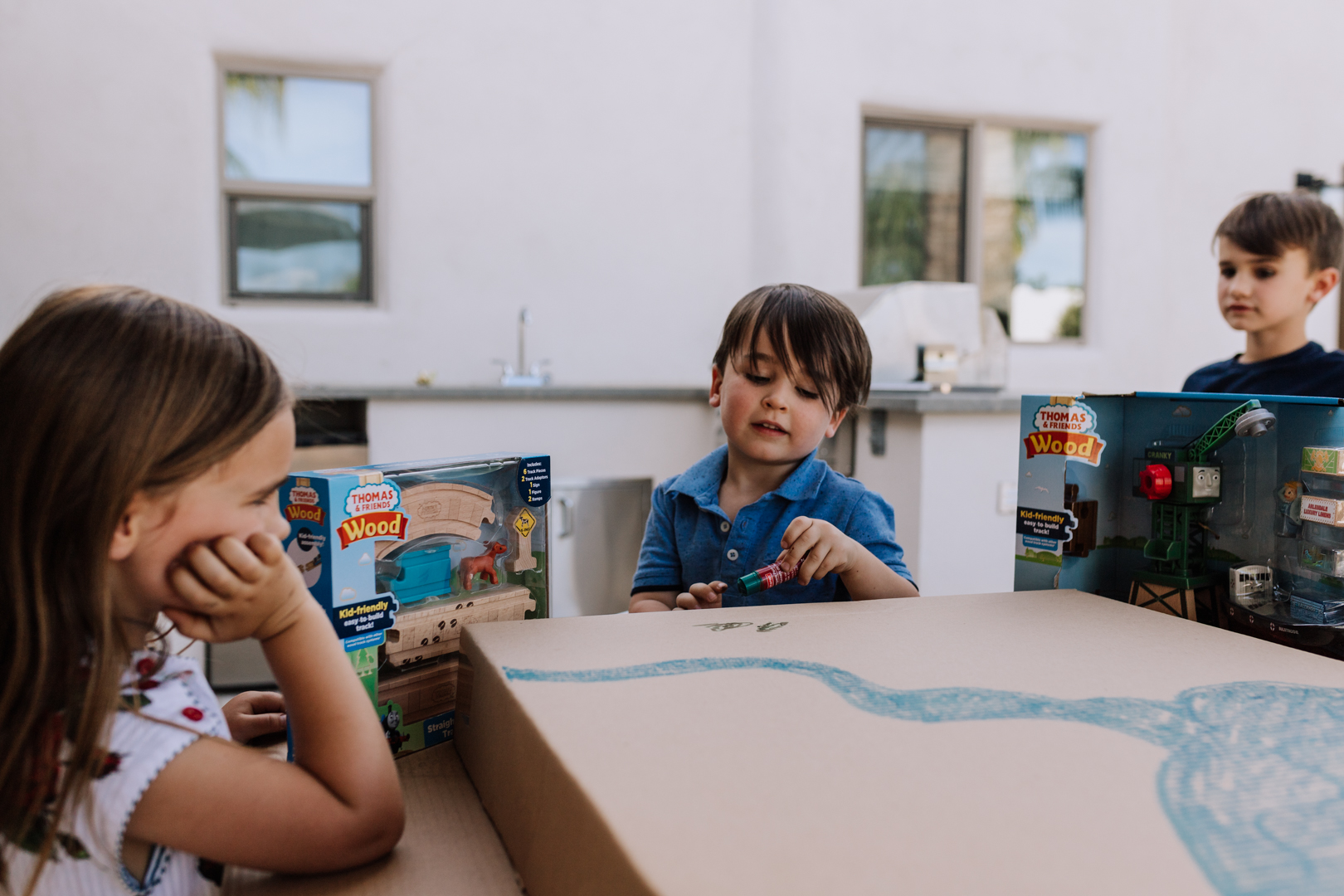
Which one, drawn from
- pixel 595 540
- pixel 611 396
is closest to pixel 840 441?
pixel 611 396

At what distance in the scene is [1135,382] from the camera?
13.4 ft

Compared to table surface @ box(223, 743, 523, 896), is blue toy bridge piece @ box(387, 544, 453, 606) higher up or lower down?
higher up

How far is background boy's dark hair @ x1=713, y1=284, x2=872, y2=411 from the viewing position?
1109 mm

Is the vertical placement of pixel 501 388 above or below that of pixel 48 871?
above

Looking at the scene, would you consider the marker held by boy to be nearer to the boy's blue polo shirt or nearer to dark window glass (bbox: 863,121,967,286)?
the boy's blue polo shirt

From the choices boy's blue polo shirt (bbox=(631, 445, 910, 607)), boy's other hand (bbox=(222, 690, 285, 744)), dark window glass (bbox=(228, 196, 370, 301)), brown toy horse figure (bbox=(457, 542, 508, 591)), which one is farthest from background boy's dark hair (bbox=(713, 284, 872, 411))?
dark window glass (bbox=(228, 196, 370, 301))

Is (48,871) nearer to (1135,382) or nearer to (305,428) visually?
(305,428)

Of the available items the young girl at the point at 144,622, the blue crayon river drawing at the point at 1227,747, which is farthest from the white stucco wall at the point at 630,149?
the blue crayon river drawing at the point at 1227,747

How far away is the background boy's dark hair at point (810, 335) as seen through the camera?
111cm

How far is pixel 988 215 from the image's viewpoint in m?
3.93

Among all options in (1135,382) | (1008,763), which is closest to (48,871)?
(1008,763)

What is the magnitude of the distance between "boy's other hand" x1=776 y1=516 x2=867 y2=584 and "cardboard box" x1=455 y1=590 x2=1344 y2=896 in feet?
0.68

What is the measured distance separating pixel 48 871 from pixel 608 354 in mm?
3150

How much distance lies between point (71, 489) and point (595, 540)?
2486mm
